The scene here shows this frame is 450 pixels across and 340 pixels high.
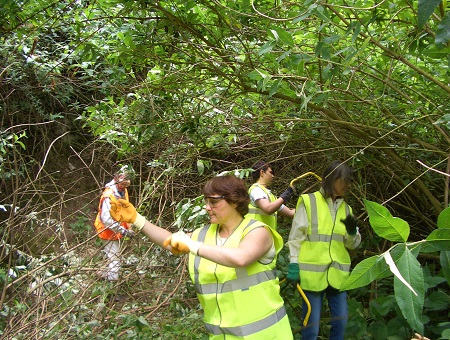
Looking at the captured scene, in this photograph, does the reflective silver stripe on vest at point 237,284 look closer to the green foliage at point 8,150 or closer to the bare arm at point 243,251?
the bare arm at point 243,251

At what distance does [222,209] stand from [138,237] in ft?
4.57

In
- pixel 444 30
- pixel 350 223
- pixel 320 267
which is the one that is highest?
pixel 444 30

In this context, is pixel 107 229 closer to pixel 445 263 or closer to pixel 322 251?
pixel 322 251

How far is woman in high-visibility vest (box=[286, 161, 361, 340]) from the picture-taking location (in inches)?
128

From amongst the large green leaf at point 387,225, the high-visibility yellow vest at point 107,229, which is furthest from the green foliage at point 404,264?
the high-visibility yellow vest at point 107,229

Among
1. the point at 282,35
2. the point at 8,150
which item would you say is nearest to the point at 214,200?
the point at 282,35

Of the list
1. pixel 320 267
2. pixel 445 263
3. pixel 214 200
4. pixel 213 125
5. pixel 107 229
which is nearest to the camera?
pixel 445 263

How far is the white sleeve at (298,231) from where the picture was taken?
10.8 feet

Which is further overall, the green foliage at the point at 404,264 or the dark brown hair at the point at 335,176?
the dark brown hair at the point at 335,176

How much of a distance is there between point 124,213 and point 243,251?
2.32 feet

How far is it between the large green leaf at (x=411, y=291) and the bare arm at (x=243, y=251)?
1.20 m

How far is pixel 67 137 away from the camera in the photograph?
7.75 m

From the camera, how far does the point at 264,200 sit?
3.69 m

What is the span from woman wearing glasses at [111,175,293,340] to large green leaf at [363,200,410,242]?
1182 mm
